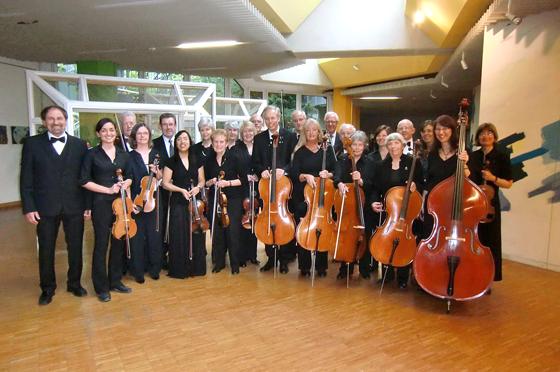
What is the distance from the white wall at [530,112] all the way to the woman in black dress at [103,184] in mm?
4211

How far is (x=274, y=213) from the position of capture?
11.3 feet

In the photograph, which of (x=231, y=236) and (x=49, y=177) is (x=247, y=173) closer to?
(x=231, y=236)

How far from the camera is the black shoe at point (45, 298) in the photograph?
10.3ft

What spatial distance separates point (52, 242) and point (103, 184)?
61 cm

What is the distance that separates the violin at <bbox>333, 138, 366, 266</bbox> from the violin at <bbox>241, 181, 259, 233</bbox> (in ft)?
2.80

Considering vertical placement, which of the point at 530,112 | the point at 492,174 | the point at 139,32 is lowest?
the point at 492,174

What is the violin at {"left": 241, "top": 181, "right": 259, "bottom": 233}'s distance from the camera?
3.82 metres

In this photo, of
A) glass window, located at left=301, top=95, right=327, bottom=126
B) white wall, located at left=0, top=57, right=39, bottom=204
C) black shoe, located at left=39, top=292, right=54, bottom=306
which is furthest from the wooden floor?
glass window, located at left=301, top=95, right=327, bottom=126

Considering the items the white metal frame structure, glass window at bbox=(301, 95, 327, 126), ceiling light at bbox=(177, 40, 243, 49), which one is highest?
ceiling light at bbox=(177, 40, 243, 49)

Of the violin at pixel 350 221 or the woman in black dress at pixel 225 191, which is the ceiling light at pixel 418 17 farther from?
the woman in black dress at pixel 225 191

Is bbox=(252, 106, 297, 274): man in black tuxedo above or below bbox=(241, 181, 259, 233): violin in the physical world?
above

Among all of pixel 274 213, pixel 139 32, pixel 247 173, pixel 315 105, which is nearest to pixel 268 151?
pixel 247 173

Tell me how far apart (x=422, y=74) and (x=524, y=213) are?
6.46 m

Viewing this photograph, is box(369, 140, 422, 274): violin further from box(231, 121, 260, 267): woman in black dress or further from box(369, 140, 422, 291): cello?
box(231, 121, 260, 267): woman in black dress
